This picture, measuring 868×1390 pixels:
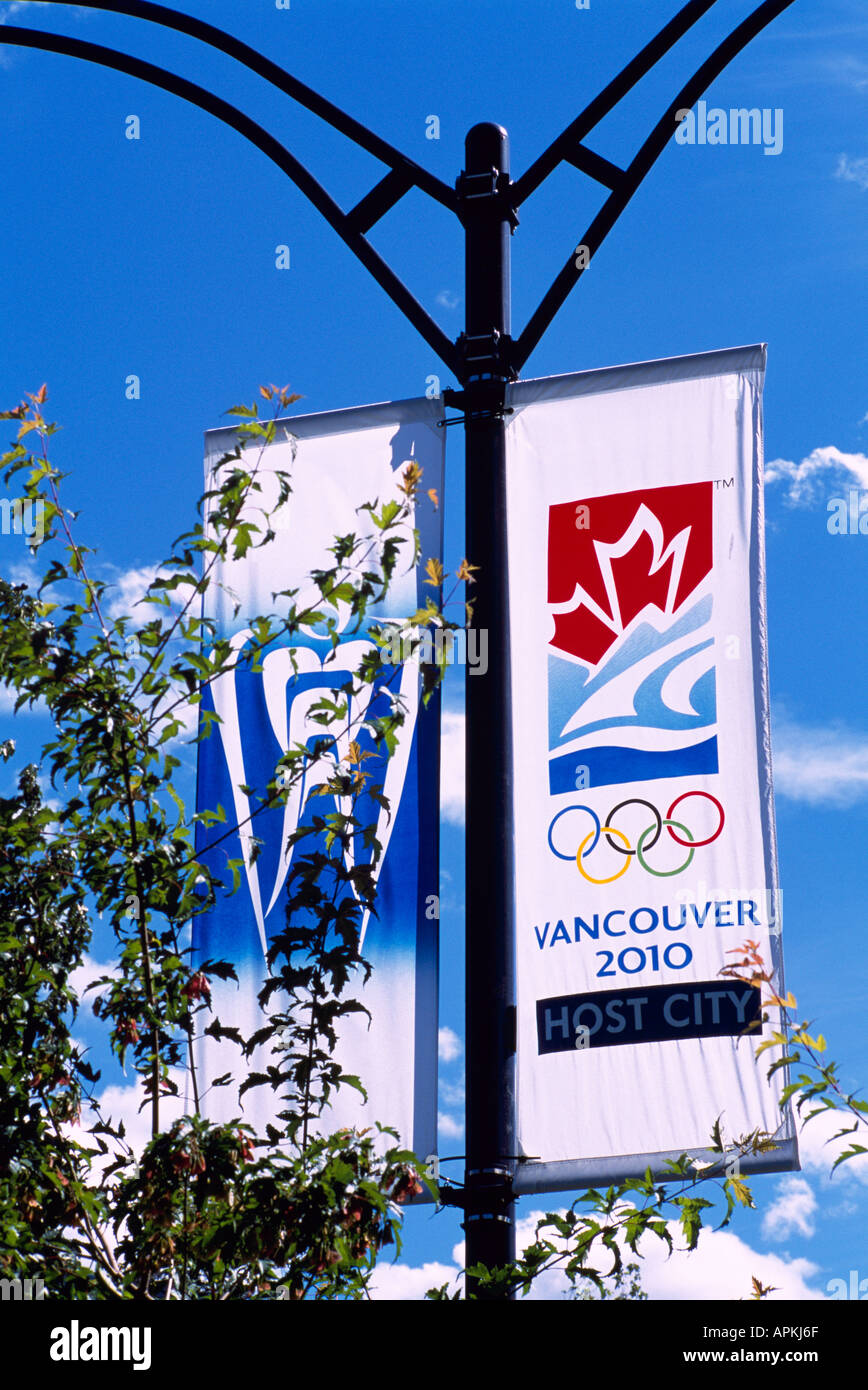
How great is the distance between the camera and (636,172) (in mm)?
5289

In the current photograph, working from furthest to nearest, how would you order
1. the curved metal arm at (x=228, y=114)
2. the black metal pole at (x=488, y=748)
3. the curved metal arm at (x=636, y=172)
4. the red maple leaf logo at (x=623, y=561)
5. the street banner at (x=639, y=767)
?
1. the red maple leaf logo at (x=623, y=561)
2. the street banner at (x=639, y=767)
3. the curved metal arm at (x=228, y=114)
4. the curved metal arm at (x=636, y=172)
5. the black metal pole at (x=488, y=748)

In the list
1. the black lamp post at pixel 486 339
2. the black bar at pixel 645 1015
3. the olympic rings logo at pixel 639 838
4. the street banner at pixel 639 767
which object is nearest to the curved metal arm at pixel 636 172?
the black lamp post at pixel 486 339

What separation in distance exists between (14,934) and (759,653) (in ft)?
11.4

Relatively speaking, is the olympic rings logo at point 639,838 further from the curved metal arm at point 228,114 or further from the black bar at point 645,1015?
the curved metal arm at point 228,114

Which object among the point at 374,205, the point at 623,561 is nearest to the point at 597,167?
the point at 374,205

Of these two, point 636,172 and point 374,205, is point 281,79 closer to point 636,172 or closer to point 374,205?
point 374,205

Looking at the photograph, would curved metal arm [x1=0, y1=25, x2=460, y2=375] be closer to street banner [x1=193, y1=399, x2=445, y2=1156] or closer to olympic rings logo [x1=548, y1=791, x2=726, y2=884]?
street banner [x1=193, y1=399, x2=445, y2=1156]

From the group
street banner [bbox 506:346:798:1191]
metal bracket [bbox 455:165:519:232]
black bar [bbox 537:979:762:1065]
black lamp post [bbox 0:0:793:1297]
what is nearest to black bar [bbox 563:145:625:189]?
black lamp post [bbox 0:0:793:1297]

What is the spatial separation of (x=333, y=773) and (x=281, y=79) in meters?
2.60

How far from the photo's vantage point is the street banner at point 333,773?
6.07 m

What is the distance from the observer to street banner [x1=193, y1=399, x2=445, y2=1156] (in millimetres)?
6066

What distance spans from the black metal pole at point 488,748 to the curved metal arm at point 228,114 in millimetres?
507
